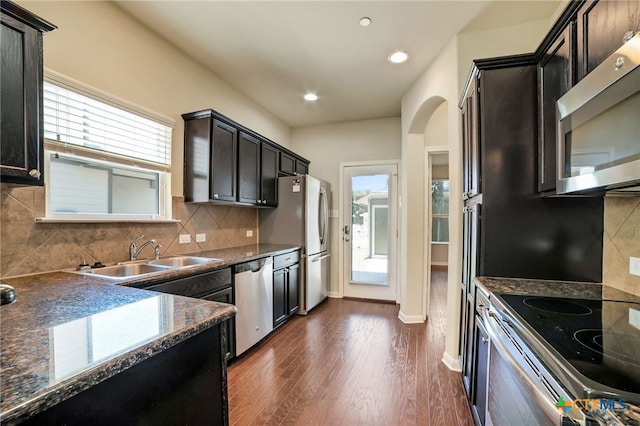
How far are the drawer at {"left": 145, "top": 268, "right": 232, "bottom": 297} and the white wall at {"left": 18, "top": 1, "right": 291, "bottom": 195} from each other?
3.17 ft

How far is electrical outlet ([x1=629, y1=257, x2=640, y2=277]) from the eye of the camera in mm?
1383

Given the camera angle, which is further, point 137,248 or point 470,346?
point 137,248

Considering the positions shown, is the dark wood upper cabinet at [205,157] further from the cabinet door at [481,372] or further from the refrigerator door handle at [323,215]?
the cabinet door at [481,372]

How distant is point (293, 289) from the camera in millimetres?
3518

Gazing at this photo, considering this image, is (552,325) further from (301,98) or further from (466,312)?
(301,98)

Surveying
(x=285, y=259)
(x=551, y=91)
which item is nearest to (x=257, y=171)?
(x=285, y=259)

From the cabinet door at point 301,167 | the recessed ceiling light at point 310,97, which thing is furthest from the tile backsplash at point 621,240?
the cabinet door at point 301,167

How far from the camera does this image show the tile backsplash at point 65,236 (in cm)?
158

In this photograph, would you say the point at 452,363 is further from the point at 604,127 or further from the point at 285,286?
the point at 604,127

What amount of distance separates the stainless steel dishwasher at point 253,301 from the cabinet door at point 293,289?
1.42 feet

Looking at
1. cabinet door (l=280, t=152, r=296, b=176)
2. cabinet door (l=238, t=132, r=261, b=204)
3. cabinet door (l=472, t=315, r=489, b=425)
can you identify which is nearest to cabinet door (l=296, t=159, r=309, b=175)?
cabinet door (l=280, t=152, r=296, b=176)

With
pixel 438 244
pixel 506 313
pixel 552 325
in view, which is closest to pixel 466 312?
pixel 506 313

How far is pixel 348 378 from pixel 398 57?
9.83 ft

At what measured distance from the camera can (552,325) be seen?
40.9 inches
